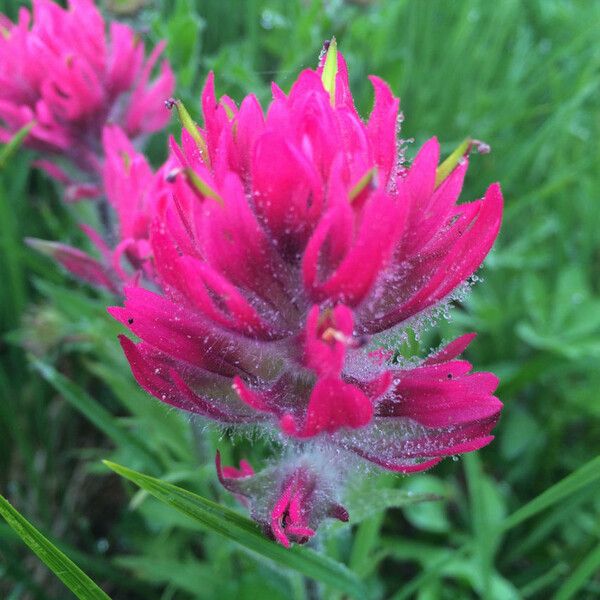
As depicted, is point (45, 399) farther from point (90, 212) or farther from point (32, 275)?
point (90, 212)

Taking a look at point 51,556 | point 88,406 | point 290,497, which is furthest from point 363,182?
point 88,406

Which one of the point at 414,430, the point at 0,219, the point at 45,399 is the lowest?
the point at 45,399

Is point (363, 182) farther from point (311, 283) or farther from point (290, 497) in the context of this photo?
point (290, 497)

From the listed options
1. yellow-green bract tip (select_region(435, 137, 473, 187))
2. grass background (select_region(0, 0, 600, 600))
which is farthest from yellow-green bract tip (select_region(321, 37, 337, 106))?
grass background (select_region(0, 0, 600, 600))

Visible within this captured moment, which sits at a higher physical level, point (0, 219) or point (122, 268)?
point (122, 268)

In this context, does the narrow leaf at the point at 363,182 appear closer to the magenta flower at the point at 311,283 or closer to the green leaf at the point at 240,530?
the magenta flower at the point at 311,283

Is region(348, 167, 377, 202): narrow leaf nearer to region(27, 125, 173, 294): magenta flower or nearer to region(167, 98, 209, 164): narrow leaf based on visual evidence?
region(167, 98, 209, 164): narrow leaf

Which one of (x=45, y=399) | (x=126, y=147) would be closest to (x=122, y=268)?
(x=126, y=147)
